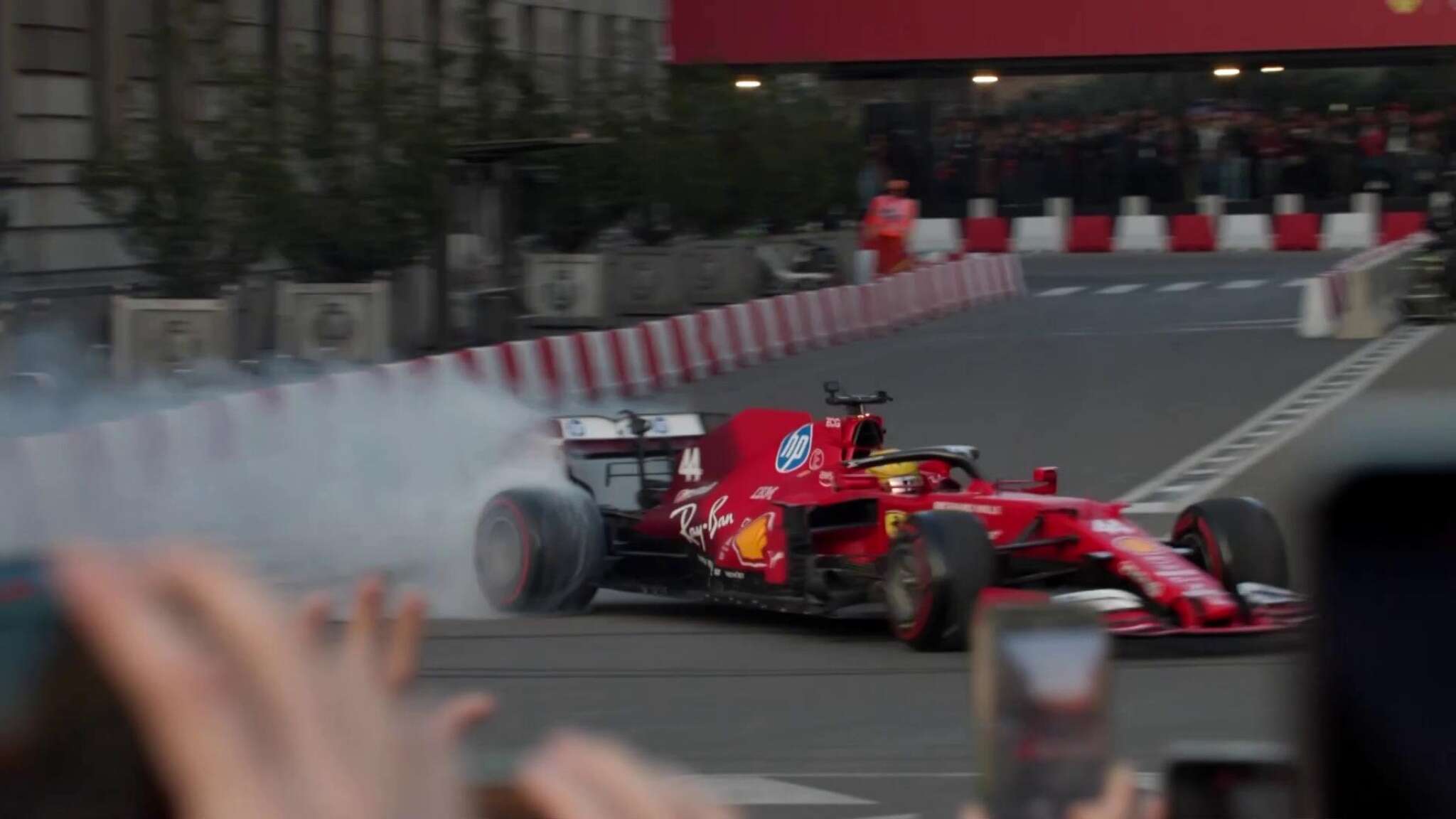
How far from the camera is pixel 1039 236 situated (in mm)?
48250

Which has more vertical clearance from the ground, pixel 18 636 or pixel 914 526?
pixel 18 636

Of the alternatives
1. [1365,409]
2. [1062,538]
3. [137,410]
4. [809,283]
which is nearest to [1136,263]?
[809,283]

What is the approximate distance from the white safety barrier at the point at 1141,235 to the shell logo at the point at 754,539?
3707 centimetres

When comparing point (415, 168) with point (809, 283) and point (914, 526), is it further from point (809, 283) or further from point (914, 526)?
point (914, 526)

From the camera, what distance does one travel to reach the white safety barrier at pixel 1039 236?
157 feet

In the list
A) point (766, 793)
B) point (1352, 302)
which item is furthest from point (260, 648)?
point (1352, 302)

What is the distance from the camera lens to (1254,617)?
10.0m

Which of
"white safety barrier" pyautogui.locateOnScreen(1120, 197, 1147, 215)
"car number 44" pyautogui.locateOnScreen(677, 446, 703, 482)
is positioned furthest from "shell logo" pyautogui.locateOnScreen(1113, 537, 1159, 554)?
"white safety barrier" pyautogui.locateOnScreen(1120, 197, 1147, 215)

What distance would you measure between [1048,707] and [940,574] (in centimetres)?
777

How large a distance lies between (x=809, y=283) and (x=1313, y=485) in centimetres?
3117

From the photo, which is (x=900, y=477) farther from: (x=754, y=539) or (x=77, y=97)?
(x=77, y=97)

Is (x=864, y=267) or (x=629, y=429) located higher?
(x=864, y=267)

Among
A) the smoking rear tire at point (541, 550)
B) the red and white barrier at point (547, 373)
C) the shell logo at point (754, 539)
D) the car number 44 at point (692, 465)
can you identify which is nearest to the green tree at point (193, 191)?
the red and white barrier at point (547, 373)

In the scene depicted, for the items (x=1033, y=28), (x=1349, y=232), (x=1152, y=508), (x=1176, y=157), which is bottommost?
(x=1152, y=508)
